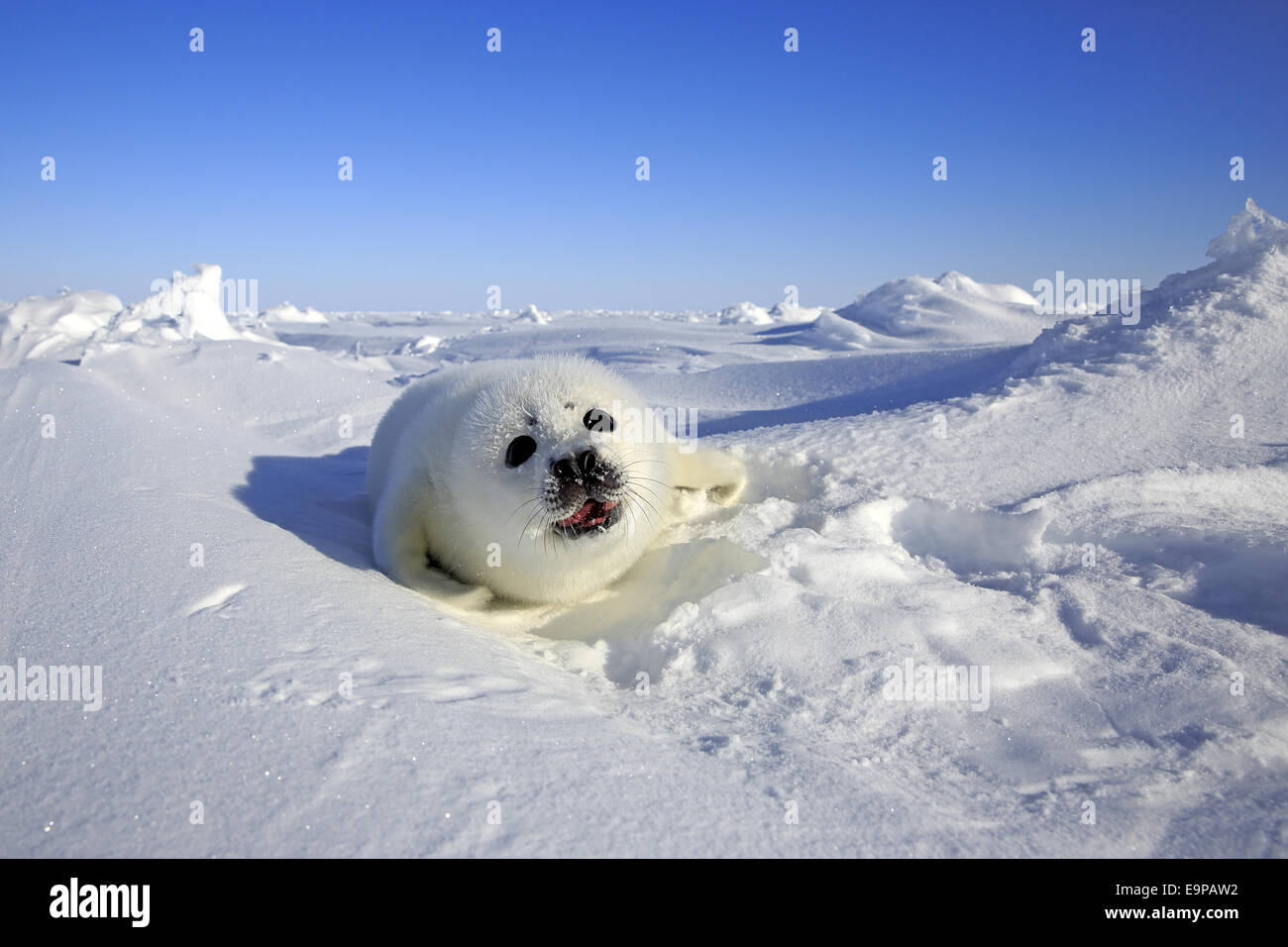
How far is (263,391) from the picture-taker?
18.3 feet

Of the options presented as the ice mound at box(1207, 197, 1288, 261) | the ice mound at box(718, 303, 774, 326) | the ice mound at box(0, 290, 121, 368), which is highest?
the ice mound at box(718, 303, 774, 326)

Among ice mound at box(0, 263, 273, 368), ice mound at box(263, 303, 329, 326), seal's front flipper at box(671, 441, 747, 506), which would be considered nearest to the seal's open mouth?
seal's front flipper at box(671, 441, 747, 506)

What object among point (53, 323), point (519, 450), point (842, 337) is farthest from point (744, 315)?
point (519, 450)

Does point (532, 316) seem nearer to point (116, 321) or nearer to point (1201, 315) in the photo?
point (116, 321)

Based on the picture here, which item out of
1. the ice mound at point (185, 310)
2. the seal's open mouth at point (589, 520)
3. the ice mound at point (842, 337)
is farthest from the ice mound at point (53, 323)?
the seal's open mouth at point (589, 520)

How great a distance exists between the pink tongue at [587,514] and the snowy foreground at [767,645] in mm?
302

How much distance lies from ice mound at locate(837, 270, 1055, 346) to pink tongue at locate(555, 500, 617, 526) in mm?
7645

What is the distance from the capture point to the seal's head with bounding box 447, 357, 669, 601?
89.4 inches

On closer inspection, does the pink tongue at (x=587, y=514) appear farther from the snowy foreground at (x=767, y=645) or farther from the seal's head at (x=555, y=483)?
the snowy foreground at (x=767, y=645)

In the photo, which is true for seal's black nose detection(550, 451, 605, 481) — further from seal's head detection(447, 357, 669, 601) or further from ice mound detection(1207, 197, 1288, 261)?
ice mound detection(1207, 197, 1288, 261)

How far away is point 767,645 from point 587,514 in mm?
683

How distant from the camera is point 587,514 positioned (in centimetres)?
230
